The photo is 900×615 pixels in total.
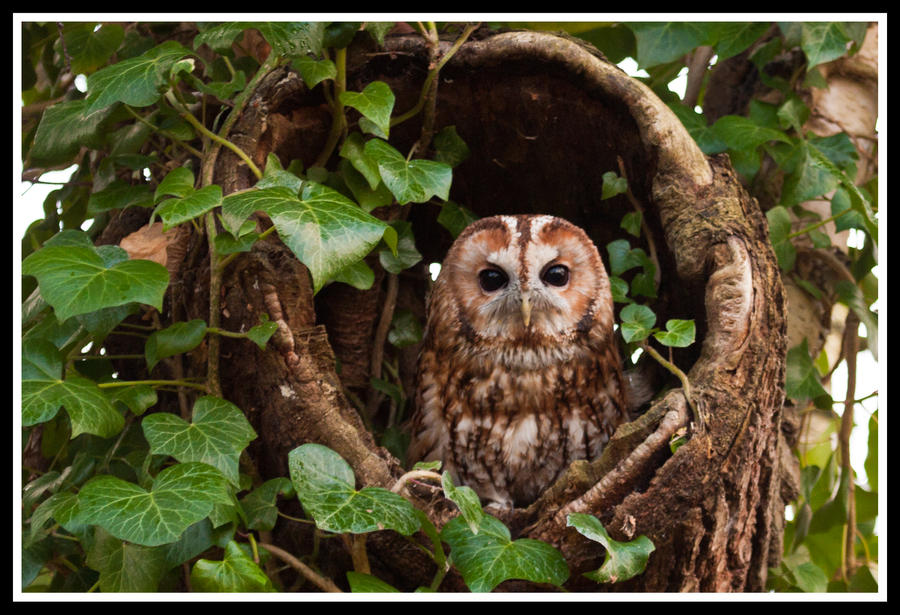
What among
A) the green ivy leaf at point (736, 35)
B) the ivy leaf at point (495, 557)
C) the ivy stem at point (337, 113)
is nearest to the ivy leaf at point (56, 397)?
the ivy leaf at point (495, 557)

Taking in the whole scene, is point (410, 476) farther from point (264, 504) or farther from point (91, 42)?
point (91, 42)

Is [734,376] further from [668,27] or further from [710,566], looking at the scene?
[668,27]

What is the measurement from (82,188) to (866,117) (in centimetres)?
196

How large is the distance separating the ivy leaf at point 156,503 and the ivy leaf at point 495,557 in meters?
0.35

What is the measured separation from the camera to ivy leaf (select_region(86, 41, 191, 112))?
1.48m

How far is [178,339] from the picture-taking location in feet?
4.98

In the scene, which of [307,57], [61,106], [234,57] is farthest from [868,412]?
[61,106]

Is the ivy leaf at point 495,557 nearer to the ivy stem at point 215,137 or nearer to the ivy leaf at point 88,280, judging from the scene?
the ivy leaf at point 88,280

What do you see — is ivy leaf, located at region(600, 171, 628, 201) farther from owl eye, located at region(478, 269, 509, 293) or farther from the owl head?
owl eye, located at region(478, 269, 509, 293)

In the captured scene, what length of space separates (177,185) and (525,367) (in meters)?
0.83

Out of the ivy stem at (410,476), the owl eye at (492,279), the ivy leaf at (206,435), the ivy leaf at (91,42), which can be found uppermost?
the ivy leaf at (91,42)

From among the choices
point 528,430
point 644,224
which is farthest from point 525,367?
point 644,224

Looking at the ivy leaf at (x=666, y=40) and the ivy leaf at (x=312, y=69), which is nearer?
the ivy leaf at (x=312, y=69)

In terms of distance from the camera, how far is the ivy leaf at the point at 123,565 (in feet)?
4.38
